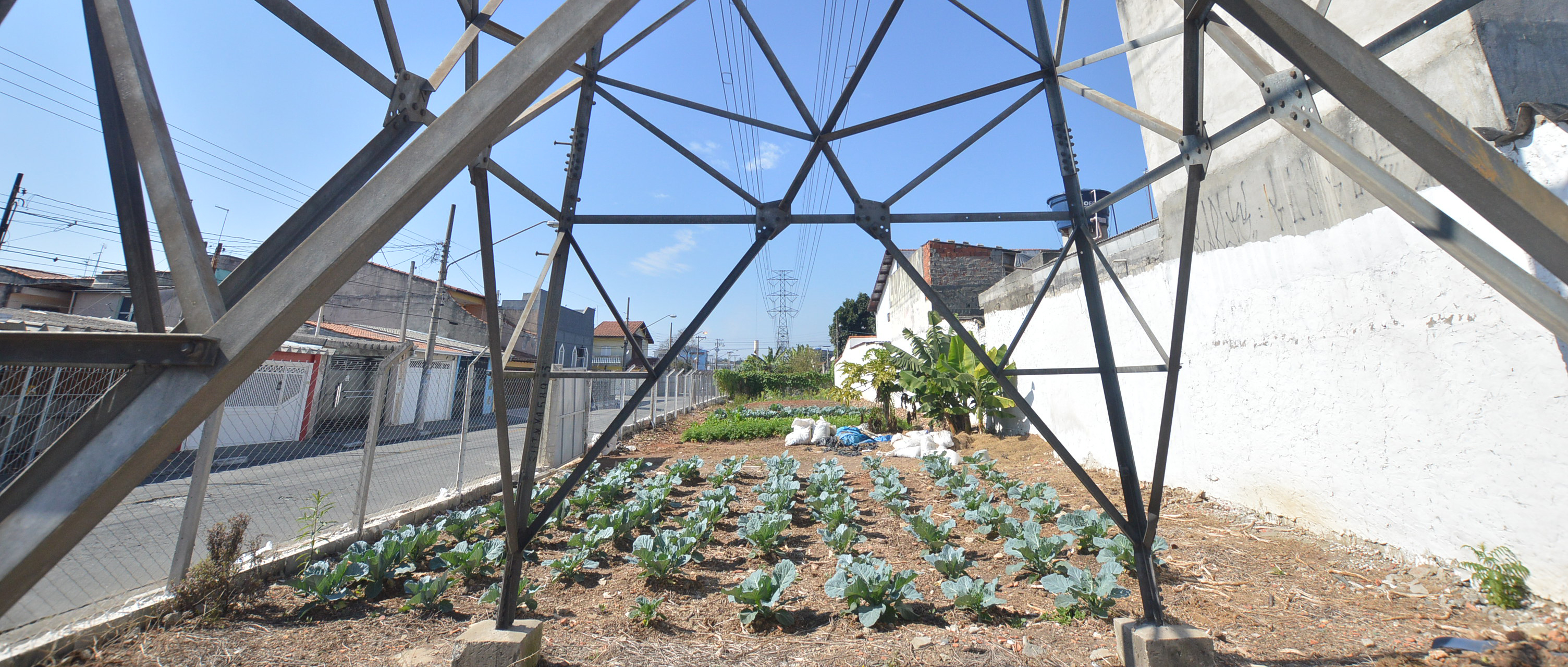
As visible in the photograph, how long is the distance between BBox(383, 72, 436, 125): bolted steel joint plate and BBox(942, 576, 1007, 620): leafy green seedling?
3.76 meters

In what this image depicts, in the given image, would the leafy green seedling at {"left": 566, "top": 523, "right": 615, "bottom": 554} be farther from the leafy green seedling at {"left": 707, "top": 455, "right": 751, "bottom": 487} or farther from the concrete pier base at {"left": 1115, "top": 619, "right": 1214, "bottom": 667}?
the concrete pier base at {"left": 1115, "top": 619, "right": 1214, "bottom": 667}

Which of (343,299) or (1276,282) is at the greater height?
(343,299)

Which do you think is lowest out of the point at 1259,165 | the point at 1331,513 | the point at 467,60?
the point at 1331,513

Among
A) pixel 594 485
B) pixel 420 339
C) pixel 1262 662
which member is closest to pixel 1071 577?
pixel 1262 662

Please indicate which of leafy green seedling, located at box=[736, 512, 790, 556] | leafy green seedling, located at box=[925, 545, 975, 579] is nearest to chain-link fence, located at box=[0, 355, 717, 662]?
leafy green seedling, located at box=[736, 512, 790, 556]

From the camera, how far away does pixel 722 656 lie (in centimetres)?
320

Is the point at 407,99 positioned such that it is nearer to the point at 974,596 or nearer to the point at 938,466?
the point at 974,596

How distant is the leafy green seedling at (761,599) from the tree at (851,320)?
5222 centimetres

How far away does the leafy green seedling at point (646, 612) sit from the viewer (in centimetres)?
358

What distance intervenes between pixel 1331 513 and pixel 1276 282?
1928mm

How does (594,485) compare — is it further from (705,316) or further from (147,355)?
(147,355)

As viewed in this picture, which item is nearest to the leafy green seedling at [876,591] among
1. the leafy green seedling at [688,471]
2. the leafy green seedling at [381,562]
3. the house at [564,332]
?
the leafy green seedling at [381,562]

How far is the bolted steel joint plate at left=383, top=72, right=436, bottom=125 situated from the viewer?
2150 millimetres

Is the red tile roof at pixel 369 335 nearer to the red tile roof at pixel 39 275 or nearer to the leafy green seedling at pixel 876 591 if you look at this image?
the red tile roof at pixel 39 275
